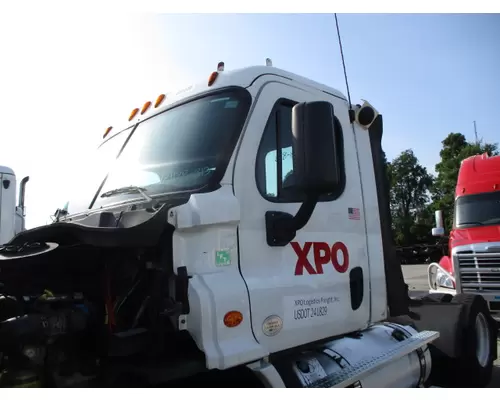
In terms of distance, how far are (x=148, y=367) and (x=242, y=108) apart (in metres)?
1.57

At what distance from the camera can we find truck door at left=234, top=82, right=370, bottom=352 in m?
2.68

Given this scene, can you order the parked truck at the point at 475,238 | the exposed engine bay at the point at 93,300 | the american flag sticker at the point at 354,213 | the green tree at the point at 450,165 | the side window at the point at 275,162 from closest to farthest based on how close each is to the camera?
the exposed engine bay at the point at 93,300
the side window at the point at 275,162
the american flag sticker at the point at 354,213
the parked truck at the point at 475,238
the green tree at the point at 450,165

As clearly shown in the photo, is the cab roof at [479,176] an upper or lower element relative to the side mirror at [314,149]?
upper

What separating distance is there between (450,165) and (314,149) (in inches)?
1498

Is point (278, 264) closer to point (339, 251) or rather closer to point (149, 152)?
point (339, 251)

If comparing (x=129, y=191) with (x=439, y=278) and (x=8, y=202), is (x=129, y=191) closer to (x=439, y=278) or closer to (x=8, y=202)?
(x=8, y=202)

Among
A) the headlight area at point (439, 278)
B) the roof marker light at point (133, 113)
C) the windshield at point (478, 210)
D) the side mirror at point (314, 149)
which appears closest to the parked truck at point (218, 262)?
the side mirror at point (314, 149)

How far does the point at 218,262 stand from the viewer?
2.51m

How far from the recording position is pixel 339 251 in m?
3.27

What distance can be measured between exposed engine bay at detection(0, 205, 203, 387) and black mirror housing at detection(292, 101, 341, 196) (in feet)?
2.55

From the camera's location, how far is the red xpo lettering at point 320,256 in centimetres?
295

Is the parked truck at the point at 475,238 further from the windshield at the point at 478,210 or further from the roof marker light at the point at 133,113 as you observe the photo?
the roof marker light at the point at 133,113

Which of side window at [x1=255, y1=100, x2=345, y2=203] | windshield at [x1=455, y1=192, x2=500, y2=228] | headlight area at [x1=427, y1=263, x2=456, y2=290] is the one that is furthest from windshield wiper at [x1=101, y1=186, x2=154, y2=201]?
windshield at [x1=455, y1=192, x2=500, y2=228]

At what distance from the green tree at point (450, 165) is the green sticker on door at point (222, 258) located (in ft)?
102
